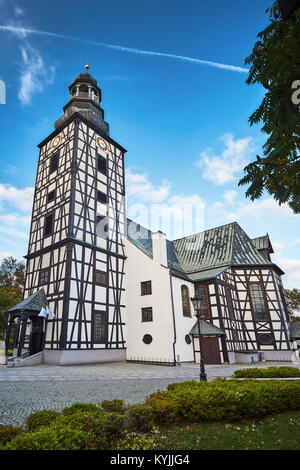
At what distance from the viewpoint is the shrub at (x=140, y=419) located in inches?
204

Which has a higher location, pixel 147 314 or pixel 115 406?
pixel 147 314

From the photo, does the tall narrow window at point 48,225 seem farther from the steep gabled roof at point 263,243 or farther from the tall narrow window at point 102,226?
the steep gabled roof at point 263,243

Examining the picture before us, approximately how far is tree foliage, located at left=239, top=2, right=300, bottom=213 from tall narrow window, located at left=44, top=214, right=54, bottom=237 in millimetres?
21189

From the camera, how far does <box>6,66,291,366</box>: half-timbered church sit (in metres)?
19.2

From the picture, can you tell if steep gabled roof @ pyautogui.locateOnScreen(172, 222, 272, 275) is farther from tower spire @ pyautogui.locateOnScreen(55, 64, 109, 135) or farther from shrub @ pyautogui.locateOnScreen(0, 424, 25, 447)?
shrub @ pyautogui.locateOnScreen(0, 424, 25, 447)

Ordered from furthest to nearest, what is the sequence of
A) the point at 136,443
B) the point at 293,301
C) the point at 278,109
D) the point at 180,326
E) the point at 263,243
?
the point at 293,301 < the point at 263,243 < the point at 180,326 < the point at 136,443 < the point at 278,109

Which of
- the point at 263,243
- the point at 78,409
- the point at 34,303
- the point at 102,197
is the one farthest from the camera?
the point at 263,243

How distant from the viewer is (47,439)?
344 cm

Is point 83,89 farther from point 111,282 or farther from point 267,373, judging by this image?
point 267,373

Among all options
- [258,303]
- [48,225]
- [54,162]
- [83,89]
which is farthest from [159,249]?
[83,89]

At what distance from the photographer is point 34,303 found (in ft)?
62.7

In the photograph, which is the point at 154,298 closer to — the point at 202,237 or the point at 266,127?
the point at 202,237

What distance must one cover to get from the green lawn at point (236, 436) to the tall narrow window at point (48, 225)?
66.8 ft

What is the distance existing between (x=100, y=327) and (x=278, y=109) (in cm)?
2007
